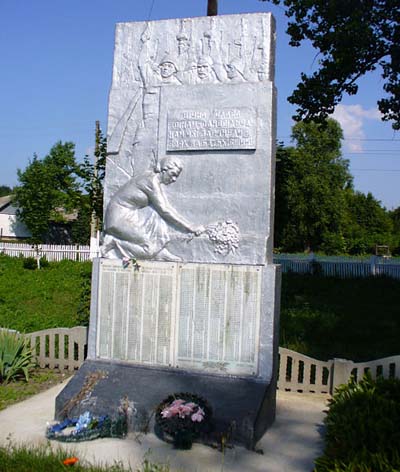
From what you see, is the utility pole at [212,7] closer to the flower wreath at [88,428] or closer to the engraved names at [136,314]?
the engraved names at [136,314]

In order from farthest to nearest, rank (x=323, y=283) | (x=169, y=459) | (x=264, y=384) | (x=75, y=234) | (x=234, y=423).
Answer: (x=75, y=234) < (x=323, y=283) < (x=264, y=384) < (x=234, y=423) < (x=169, y=459)

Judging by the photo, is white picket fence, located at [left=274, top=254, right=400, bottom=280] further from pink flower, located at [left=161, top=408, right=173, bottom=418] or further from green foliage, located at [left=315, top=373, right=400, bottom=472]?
pink flower, located at [left=161, top=408, right=173, bottom=418]

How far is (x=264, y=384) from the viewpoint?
5133 millimetres

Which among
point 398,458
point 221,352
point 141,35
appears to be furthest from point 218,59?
point 398,458

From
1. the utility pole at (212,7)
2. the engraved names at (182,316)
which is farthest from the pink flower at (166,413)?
the utility pole at (212,7)

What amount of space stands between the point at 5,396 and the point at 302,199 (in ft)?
94.7

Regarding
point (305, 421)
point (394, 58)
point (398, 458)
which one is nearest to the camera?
point (398, 458)

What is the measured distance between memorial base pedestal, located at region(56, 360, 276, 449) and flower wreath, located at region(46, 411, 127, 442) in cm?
12

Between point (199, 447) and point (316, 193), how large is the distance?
29.8 meters

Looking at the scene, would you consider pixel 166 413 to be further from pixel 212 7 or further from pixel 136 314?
pixel 212 7

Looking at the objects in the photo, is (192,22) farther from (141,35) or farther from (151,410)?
(151,410)

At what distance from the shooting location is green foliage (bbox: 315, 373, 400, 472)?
368 centimetres

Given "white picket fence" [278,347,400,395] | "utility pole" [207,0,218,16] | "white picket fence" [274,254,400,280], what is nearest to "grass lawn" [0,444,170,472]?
"white picket fence" [278,347,400,395]

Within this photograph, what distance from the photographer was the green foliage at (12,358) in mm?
6703
